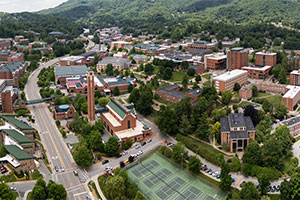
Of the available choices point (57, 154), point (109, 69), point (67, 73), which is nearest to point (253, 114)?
point (57, 154)

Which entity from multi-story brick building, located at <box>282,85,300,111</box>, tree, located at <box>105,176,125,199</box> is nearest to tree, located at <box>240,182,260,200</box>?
tree, located at <box>105,176,125,199</box>

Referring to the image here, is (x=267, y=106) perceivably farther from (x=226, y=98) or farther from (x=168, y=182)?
(x=168, y=182)

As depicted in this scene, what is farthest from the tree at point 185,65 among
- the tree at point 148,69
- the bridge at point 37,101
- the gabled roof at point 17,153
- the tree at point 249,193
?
the tree at point 249,193

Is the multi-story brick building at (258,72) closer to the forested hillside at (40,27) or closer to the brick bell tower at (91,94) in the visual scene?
the brick bell tower at (91,94)

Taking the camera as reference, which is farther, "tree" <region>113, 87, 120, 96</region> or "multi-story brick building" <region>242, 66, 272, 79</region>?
"multi-story brick building" <region>242, 66, 272, 79</region>

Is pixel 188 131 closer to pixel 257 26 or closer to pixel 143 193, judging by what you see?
pixel 143 193

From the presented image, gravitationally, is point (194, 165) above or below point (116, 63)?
below

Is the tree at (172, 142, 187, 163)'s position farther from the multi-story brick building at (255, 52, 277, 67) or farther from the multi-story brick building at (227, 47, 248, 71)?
the multi-story brick building at (255, 52, 277, 67)
